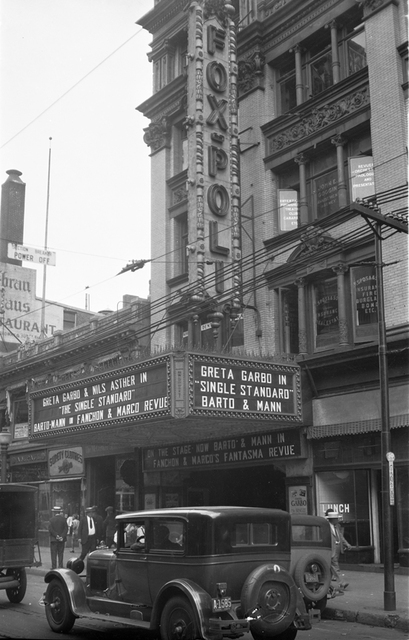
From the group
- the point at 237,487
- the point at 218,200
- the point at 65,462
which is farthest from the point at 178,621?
the point at 65,462

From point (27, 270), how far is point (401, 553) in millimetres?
23523

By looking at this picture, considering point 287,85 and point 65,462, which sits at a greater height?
point 287,85

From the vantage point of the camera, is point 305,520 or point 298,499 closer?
point 305,520

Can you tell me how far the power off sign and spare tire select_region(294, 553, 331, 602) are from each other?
69.4ft

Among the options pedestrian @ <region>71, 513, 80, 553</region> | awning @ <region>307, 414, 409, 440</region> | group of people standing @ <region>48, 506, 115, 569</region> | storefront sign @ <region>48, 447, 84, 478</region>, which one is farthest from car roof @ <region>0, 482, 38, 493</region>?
storefront sign @ <region>48, 447, 84, 478</region>

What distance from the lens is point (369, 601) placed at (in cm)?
1452

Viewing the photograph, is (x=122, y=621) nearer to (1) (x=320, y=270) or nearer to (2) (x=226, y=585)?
(2) (x=226, y=585)

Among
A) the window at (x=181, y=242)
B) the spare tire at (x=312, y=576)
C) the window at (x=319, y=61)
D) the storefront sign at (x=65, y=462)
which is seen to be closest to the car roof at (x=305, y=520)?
the spare tire at (x=312, y=576)

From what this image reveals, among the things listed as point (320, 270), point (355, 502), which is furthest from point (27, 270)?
point (355, 502)

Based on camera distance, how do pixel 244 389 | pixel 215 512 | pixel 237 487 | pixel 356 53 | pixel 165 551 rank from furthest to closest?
pixel 237 487 → pixel 356 53 → pixel 244 389 → pixel 165 551 → pixel 215 512

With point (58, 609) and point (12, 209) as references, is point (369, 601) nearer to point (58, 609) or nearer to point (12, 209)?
point (58, 609)

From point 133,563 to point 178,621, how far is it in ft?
4.95

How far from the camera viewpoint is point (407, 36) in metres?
20.8

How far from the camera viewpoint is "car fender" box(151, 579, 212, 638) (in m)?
9.29
